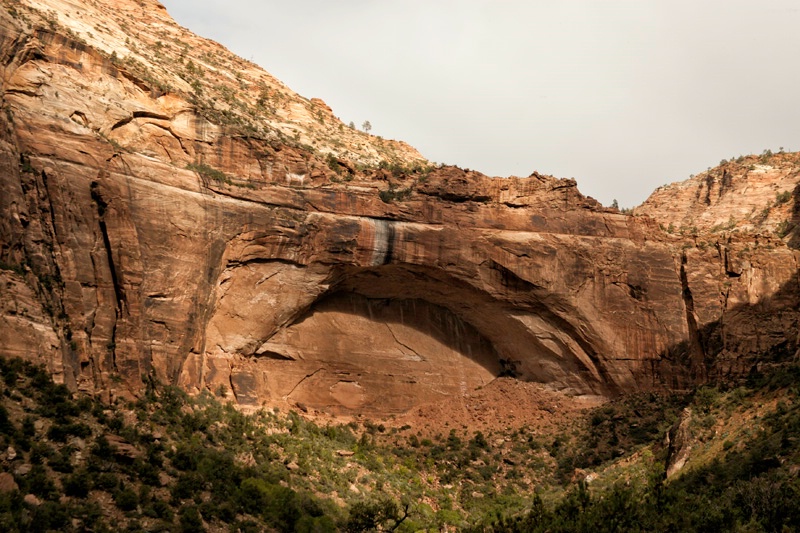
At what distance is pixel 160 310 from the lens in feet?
115

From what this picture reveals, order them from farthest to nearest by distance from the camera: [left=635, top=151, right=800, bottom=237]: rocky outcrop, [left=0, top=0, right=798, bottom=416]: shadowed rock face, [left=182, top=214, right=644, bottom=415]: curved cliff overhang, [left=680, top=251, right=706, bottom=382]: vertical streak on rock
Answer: [left=635, top=151, right=800, bottom=237]: rocky outcrop
[left=680, top=251, right=706, bottom=382]: vertical streak on rock
[left=182, top=214, right=644, bottom=415]: curved cliff overhang
[left=0, top=0, right=798, bottom=416]: shadowed rock face

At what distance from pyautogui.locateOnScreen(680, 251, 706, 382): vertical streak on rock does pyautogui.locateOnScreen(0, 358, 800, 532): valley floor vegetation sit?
5.86 ft

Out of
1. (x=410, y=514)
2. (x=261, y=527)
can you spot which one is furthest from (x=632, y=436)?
(x=261, y=527)

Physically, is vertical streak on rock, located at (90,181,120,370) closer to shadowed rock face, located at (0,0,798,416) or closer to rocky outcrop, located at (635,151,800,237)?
shadowed rock face, located at (0,0,798,416)

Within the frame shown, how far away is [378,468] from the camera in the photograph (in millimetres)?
38000

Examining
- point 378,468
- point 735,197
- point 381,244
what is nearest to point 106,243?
point 381,244

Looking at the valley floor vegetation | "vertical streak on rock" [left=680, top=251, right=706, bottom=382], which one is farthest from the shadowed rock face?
the valley floor vegetation

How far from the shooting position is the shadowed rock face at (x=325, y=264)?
1324 inches

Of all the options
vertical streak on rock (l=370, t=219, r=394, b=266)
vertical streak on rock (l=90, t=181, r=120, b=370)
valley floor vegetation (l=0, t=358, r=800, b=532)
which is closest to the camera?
valley floor vegetation (l=0, t=358, r=800, b=532)

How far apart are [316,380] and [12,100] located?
18908mm

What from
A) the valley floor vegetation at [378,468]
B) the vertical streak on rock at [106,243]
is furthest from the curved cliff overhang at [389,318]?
the vertical streak on rock at [106,243]

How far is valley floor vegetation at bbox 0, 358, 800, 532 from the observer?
24844mm

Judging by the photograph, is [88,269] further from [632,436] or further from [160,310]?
[632,436]

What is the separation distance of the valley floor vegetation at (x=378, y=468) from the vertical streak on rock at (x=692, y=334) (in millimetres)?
1787
